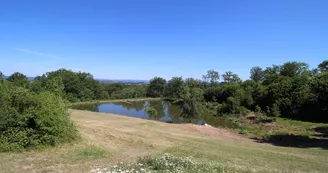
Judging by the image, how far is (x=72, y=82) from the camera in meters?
74.1

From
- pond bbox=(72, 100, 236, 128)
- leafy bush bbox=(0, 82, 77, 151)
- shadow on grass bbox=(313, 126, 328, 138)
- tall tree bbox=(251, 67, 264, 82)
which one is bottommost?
pond bbox=(72, 100, 236, 128)

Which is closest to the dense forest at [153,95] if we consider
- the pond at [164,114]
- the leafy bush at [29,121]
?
the leafy bush at [29,121]

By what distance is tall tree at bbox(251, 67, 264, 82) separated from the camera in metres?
96.4

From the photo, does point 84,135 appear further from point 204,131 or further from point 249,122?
point 249,122

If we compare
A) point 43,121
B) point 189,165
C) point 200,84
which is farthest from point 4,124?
point 200,84

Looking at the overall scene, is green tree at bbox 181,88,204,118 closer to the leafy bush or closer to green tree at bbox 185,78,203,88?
the leafy bush

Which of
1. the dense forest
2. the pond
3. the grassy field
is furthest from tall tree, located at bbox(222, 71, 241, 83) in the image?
the grassy field

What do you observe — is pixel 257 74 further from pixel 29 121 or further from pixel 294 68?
pixel 29 121

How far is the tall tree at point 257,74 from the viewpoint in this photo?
96387mm

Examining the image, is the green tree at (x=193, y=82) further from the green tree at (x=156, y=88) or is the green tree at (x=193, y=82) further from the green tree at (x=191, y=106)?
the green tree at (x=191, y=106)

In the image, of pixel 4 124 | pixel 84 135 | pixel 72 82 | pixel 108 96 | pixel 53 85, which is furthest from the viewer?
pixel 108 96

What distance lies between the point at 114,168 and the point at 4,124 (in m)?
7.28

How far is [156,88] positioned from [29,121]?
9445 centimetres

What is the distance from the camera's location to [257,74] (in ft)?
325
